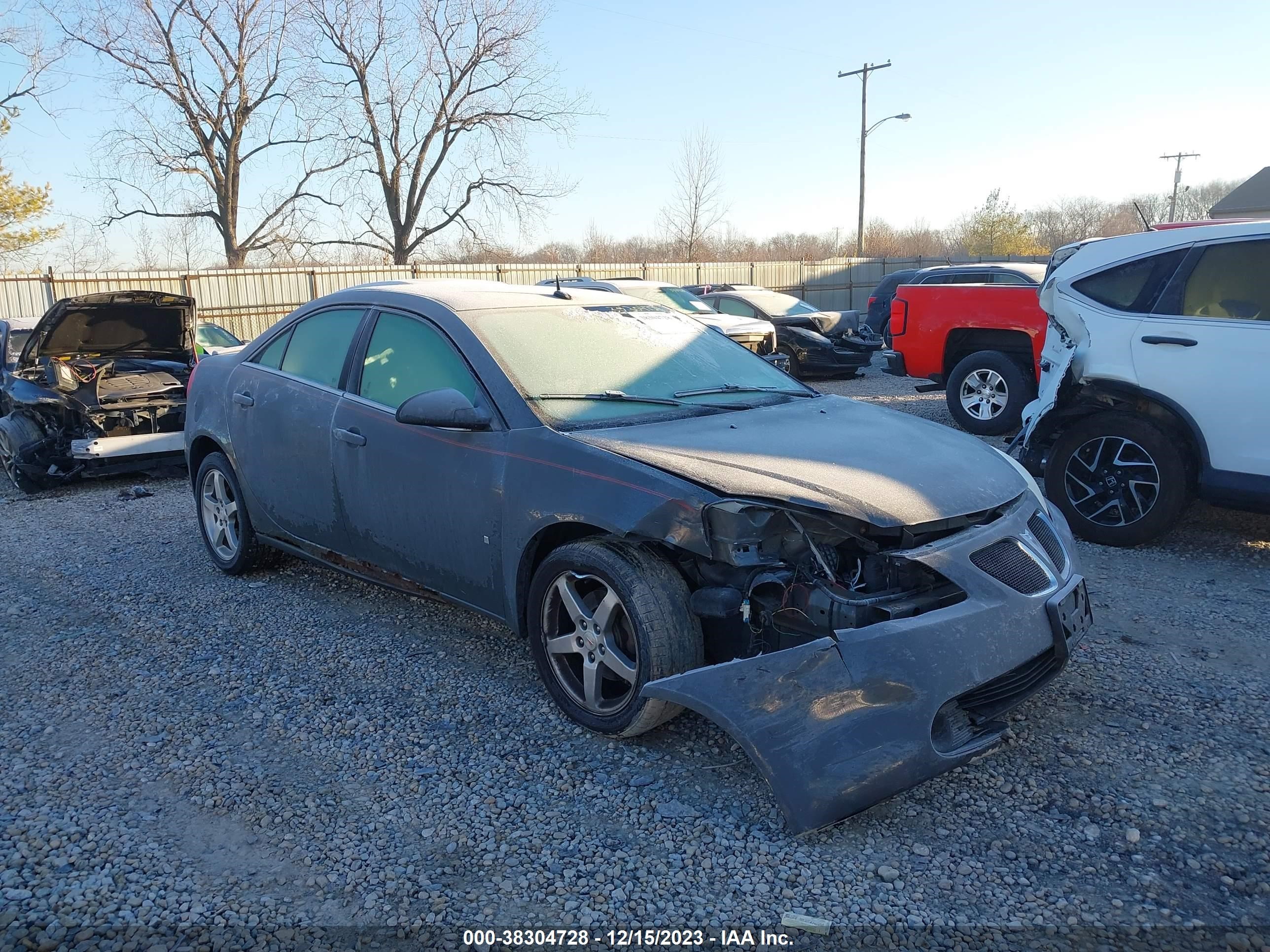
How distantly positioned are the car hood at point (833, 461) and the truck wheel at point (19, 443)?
7079mm

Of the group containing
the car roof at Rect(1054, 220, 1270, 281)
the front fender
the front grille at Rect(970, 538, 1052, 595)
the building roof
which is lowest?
the front grille at Rect(970, 538, 1052, 595)

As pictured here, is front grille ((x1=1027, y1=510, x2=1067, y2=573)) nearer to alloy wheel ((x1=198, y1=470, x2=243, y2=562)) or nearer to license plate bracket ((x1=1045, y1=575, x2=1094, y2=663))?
license plate bracket ((x1=1045, y1=575, x2=1094, y2=663))

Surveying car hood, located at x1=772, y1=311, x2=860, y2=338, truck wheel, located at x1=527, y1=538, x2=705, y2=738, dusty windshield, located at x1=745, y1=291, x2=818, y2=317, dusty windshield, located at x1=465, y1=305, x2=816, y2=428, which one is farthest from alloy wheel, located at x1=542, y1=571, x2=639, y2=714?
dusty windshield, located at x1=745, y1=291, x2=818, y2=317

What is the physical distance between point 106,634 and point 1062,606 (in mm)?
4437

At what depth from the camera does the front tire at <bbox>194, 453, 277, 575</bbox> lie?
17.7ft

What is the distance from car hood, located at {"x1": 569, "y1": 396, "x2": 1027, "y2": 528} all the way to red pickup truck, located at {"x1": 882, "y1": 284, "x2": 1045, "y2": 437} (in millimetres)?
6129

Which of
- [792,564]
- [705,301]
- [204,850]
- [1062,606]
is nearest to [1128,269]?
[1062,606]

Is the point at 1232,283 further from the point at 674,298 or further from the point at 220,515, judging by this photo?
the point at 674,298

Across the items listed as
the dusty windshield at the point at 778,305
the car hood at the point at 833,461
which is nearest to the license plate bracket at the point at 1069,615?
the car hood at the point at 833,461

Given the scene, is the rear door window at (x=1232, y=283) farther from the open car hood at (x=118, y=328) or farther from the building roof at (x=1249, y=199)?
the building roof at (x=1249, y=199)

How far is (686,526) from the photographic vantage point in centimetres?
309

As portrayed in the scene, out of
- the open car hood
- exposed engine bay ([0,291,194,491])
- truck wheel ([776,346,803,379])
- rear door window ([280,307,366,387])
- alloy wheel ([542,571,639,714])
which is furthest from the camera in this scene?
truck wheel ([776,346,803,379])

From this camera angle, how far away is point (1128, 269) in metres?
5.89

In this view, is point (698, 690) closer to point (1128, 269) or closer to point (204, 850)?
point (204, 850)
